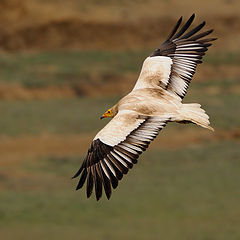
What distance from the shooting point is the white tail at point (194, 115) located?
10.2 metres

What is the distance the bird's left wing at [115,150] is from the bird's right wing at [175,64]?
148 centimetres

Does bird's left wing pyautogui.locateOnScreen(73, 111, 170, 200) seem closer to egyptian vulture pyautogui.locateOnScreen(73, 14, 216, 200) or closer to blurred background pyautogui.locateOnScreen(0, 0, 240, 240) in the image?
egyptian vulture pyautogui.locateOnScreen(73, 14, 216, 200)

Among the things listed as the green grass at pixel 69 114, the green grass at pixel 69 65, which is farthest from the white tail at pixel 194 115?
the green grass at pixel 69 65

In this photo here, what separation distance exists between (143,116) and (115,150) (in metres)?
0.61

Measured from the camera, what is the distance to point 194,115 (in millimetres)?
10406

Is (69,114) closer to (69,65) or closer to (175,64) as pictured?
(69,65)

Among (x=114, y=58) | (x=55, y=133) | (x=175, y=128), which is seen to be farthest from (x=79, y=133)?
(x=114, y=58)

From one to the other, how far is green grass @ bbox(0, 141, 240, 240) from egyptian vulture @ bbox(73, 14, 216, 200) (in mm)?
6552

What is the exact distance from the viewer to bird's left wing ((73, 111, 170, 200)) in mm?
9461

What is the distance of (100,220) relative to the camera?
18.6m

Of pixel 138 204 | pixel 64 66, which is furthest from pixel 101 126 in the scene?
pixel 64 66

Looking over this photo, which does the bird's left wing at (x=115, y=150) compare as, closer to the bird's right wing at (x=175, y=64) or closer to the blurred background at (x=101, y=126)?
the bird's right wing at (x=175, y=64)

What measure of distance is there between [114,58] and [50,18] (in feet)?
15.5

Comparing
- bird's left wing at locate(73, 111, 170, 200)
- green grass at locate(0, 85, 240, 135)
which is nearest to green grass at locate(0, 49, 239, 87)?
green grass at locate(0, 85, 240, 135)
